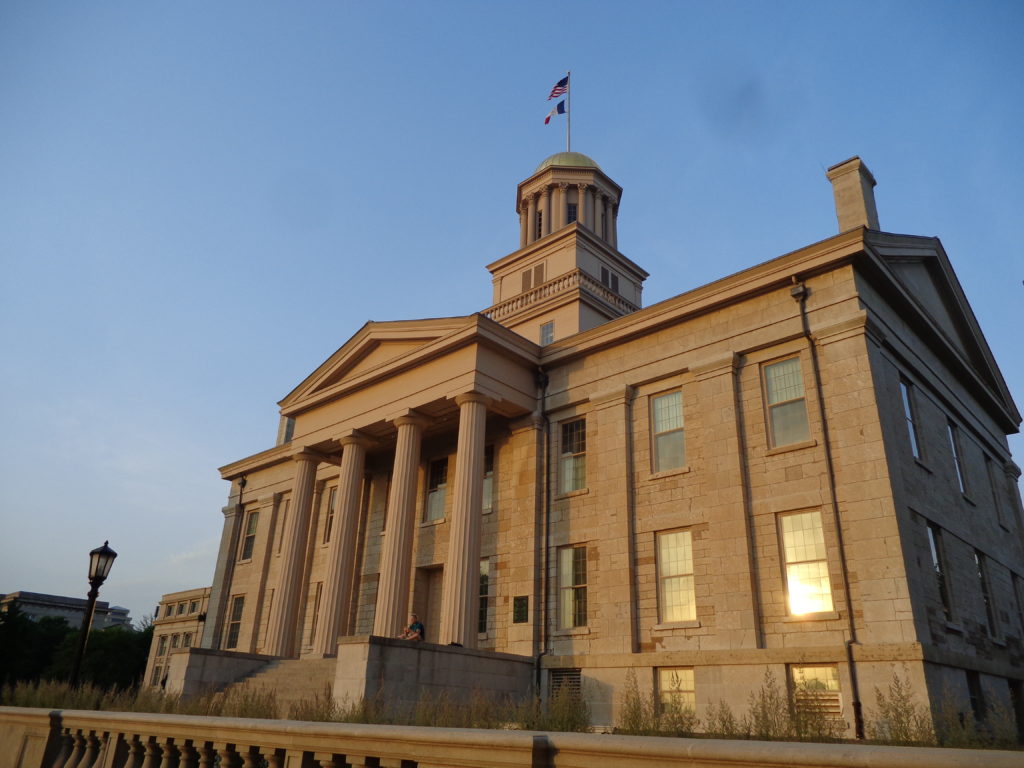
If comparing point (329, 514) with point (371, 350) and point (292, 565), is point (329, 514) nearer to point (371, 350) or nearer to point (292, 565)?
point (292, 565)

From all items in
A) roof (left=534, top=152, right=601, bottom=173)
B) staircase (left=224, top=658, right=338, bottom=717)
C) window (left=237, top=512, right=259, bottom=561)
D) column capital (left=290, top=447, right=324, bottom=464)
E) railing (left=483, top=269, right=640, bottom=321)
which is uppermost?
roof (left=534, top=152, right=601, bottom=173)

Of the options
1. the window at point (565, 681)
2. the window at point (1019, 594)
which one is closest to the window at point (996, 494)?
the window at point (1019, 594)

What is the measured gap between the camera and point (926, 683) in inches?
555

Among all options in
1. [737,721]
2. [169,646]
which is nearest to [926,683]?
[737,721]

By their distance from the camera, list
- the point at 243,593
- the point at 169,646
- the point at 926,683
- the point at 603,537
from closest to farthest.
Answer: the point at 926,683, the point at 603,537, the point at 243,593, the point at 169,646

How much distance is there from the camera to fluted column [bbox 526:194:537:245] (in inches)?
1470

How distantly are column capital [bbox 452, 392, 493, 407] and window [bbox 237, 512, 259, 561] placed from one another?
16.9 metres

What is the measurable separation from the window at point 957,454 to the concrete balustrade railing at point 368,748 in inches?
774

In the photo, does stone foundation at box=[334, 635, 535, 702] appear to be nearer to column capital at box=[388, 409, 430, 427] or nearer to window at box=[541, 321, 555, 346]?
column capital at box=[388, 409, 430, 427]

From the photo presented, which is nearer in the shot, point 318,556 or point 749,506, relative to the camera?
point 749,506

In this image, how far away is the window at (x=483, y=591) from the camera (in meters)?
22.2

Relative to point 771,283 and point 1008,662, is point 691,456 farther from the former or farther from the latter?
point 1008,662

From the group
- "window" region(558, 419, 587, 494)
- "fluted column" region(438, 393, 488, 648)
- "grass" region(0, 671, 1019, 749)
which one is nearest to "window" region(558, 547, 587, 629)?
"window" region(558, 419, 587, 494)

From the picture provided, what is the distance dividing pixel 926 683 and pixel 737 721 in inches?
148
